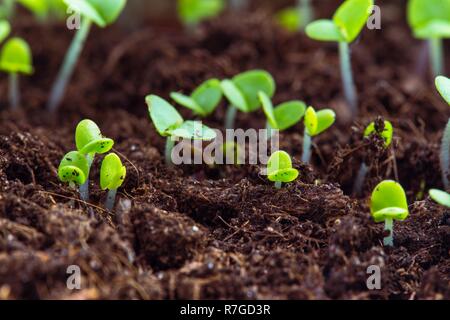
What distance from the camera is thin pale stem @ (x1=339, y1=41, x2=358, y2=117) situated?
5.56ft

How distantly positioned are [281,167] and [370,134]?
268 millimetres

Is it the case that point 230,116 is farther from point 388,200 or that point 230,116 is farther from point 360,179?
point 388,200

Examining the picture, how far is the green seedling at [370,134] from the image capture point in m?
1.38

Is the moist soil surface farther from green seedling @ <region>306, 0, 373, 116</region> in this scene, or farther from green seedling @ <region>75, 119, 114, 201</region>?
green seedling @ <region>306, 0, 373, 116</region>

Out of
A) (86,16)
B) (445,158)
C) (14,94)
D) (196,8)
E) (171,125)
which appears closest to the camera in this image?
(171,125)

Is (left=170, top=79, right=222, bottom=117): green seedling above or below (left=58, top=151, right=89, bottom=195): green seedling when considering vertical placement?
above

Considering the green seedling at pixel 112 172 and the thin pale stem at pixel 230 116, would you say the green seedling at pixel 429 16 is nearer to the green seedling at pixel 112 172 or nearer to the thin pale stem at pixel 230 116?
the thin pale stem at pixel 230 116

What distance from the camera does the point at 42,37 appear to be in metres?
2.17

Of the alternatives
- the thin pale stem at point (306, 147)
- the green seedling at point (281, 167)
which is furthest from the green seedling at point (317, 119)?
the green seedling at point (281, 167)

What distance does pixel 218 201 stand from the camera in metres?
1.30

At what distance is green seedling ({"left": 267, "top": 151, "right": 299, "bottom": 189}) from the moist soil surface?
0.05 m

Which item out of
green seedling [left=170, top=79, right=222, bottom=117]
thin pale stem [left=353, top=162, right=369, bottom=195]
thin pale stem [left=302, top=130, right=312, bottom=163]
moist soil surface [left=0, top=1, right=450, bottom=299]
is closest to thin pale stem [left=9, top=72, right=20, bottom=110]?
moist soil surface [left=0, top=1, right=450, bottom=299]

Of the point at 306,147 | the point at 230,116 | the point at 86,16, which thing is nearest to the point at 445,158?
the point at 306,147
